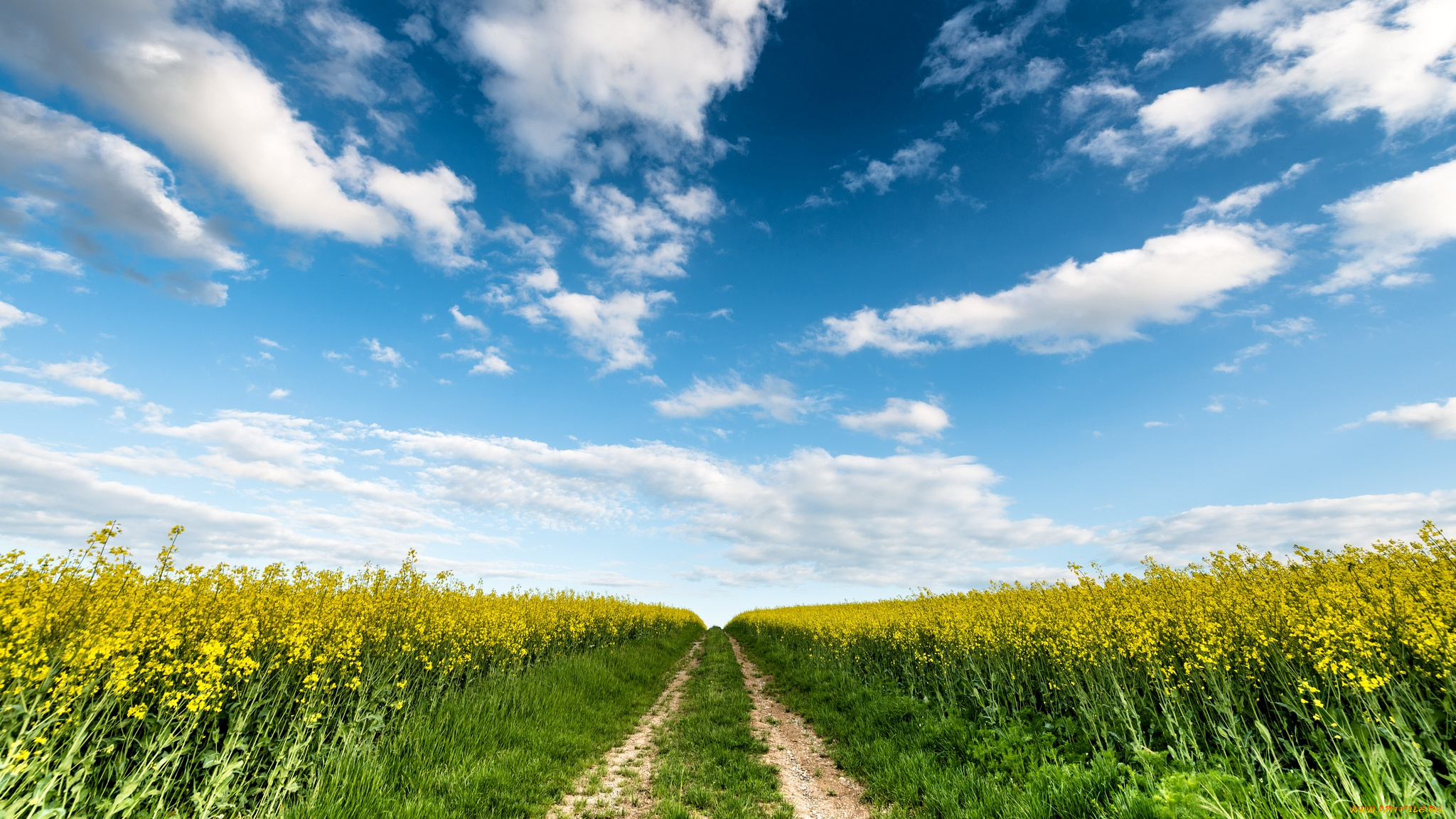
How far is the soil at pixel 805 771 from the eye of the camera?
291 inches

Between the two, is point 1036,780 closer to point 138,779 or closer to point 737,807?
point 737,807

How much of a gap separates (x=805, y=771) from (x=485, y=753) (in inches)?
206

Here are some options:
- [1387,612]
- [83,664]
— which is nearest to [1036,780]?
[1387,612]

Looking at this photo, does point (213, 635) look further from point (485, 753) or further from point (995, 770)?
point (995, 770)

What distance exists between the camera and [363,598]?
9.83 metres

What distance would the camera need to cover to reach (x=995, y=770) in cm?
723

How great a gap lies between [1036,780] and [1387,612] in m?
4.77

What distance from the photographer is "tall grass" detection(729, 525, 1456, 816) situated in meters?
4.90

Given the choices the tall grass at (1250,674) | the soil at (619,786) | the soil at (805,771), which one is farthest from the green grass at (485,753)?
the tall grass at (1250,674)

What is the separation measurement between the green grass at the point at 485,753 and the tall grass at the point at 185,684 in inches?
20.3

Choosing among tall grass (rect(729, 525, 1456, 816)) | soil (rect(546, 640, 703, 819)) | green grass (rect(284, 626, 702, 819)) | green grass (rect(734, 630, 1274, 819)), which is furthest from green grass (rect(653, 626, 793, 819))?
tall grass (rect(729, 525, 1456, 816))

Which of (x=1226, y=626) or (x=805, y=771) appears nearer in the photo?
(x=1226, y=626)

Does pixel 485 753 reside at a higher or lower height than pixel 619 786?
higher

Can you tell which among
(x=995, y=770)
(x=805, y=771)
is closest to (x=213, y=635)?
(x=805, y=771)
